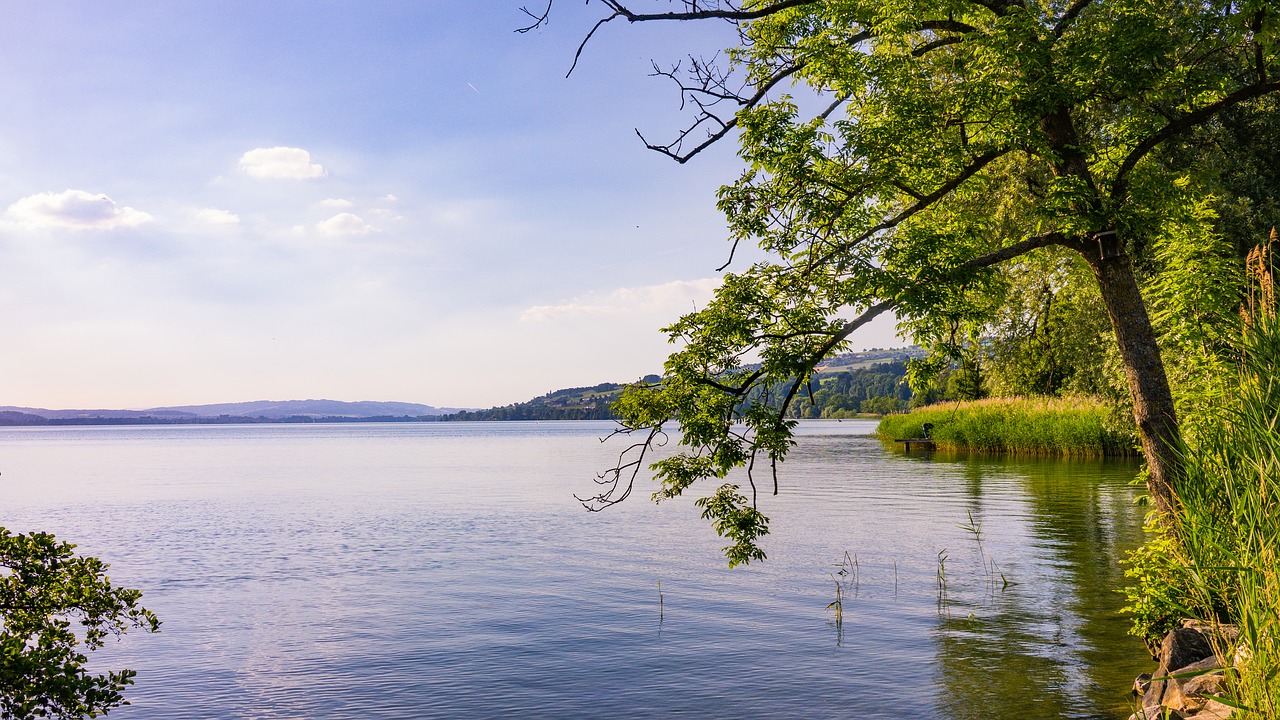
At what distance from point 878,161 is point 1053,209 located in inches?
87.8

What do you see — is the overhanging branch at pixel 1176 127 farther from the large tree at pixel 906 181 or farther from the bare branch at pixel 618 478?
the bare branch at pixel 618 478

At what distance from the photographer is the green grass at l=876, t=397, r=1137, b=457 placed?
133ft

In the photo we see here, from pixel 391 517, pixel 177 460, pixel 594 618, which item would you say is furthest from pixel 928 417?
pixel 177 460

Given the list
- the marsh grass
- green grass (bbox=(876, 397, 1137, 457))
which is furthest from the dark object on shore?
the marsh grass

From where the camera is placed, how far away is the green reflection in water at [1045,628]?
10.0 metres

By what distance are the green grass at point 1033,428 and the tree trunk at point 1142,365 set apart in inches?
1026

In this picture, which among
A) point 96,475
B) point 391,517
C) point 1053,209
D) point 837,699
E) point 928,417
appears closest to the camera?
point 837,699

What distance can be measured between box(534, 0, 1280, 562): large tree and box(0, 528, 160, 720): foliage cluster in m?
5.22

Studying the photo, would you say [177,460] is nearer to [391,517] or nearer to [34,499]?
[34,499]

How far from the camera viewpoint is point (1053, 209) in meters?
11.2

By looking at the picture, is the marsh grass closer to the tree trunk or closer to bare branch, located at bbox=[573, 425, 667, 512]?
the tree trunk

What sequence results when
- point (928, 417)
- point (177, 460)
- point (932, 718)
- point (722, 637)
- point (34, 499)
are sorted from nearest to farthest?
point (932, 718)
point (722, 637)
point (34, 499)
point (928, 417)
point (177, 460)

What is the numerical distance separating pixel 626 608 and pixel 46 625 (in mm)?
9021

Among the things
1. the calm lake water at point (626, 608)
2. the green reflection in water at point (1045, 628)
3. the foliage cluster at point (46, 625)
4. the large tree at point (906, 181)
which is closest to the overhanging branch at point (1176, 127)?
the large tree at point (906, 181)
